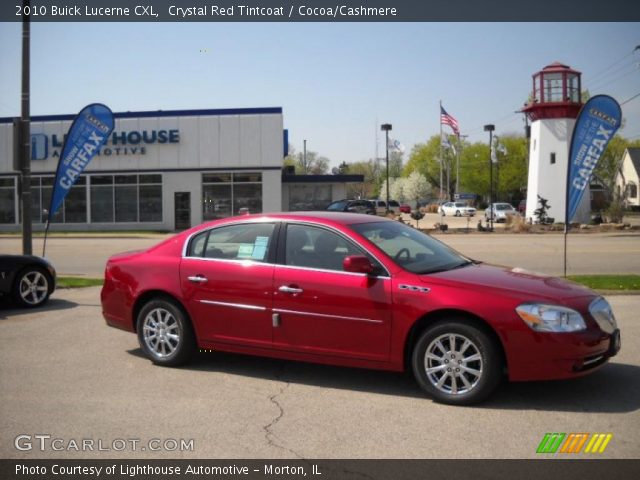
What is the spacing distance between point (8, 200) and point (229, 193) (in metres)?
14.2

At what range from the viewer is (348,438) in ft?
15.5

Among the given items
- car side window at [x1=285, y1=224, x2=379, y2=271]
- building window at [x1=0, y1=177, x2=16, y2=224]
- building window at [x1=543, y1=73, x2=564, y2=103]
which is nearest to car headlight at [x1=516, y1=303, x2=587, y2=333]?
car side window at [x1=285, y1=224, x2=379, y2=271]

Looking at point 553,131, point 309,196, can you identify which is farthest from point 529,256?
point 309,196

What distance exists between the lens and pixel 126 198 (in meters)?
40.8

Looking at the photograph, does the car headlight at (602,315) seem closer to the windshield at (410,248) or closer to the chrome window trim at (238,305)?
the windshield at (410,248)

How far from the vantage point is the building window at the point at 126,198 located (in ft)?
133

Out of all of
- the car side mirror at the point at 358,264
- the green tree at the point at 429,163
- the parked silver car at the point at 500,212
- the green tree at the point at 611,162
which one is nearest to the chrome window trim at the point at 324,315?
the car side mirror at the point at 358,264

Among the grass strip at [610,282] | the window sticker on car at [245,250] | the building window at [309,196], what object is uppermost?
the building window at [309,196]

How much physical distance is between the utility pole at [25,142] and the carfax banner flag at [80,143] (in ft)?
4.19

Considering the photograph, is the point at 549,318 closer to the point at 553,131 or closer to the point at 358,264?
the point at 358,264

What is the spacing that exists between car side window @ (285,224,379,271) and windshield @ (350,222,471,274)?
211mm

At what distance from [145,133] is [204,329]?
1393 inches

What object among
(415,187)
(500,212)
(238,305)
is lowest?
(238,305)

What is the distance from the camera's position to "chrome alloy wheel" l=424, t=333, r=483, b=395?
5.38m
